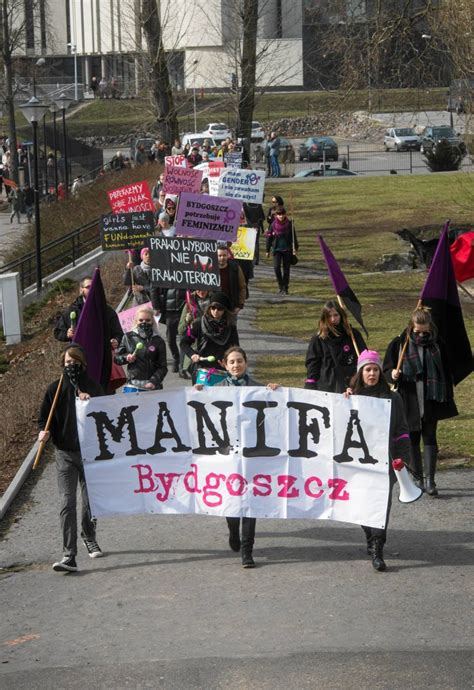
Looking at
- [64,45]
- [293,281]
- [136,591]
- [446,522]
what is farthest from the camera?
[64,45]

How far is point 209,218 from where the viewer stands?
53.4 ft

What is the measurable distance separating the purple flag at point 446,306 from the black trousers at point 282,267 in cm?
1038

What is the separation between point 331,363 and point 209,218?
5.98 metres

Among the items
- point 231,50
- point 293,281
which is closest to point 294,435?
point 293,281

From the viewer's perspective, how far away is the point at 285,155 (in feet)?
181

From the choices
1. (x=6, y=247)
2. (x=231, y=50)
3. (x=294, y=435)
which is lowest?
(x=6, y=247)

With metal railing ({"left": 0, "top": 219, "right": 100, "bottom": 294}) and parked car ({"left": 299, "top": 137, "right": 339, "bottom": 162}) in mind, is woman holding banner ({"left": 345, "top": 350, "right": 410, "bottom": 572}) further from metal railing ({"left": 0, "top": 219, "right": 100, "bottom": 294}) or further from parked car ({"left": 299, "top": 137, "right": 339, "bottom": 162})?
parked car ({"left": 299, "top": 137, "right": 339, "bottom": 162})

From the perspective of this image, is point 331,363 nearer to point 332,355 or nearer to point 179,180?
point 332,355

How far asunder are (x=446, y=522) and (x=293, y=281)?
15.6 m

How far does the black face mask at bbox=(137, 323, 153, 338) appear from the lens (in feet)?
37.0

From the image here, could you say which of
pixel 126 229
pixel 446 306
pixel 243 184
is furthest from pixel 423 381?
pixel 243 184

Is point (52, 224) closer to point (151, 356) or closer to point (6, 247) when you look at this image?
point (6, 247)

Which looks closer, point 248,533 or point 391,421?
point 391,421

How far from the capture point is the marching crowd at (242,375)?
9.17 meters
